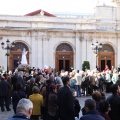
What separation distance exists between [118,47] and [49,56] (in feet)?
Result: 30.6

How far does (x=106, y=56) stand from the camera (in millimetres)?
48219

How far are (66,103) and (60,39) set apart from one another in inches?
1427

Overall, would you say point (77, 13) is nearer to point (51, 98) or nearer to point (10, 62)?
point (10, 62)

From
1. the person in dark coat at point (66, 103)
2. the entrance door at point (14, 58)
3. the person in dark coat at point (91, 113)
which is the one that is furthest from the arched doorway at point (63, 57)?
the person in dark coat at point (91, 113)

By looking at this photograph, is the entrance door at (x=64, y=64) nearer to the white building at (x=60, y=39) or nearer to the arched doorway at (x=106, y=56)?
the white building at (x=60, y=39)

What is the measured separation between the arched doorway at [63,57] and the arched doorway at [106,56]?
391cm

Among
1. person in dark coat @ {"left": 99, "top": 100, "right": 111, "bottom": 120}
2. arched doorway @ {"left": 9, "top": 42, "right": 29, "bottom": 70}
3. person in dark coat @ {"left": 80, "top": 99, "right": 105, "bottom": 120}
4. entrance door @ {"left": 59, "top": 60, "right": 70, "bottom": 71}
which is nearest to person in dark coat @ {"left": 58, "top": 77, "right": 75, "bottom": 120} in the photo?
person in dark coat @ {"left": 99, "top": 100, "right": 111, "bottom": 120}

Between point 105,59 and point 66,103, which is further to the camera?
point 105,59

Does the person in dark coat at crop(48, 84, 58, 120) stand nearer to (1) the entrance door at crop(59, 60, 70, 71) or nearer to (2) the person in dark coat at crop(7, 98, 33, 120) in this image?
(2) the person in dark coat at crop(7, 98, 33, 120)

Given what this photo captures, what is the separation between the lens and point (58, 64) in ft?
153

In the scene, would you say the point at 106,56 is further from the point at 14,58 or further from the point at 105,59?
the point at 14,58

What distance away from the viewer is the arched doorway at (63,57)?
4674 cm

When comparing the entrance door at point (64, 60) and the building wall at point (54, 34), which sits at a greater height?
the building wall at point (54, 34)

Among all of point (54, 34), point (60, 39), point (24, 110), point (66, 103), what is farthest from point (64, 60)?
point (24, 110)
